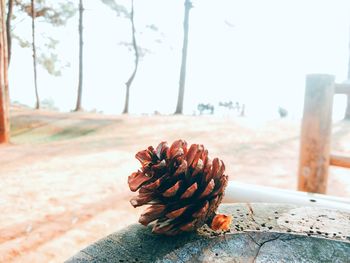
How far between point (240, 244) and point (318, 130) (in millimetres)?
1748

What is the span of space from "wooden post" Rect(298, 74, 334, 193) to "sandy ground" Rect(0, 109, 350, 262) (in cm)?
132

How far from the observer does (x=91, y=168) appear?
404 centimetres

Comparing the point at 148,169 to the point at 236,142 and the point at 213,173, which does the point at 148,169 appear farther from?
the point at 236,142

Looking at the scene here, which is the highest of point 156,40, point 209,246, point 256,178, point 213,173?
point 156,40

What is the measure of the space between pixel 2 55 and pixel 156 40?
7.13 m

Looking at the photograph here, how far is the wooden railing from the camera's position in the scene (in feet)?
7.15

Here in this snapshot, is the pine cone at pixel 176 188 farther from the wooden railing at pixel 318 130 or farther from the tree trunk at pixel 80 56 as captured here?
the tree trunk at pixel 80 56

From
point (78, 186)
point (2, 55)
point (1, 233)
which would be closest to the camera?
point (1, 233)

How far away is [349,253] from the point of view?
0.67 metres

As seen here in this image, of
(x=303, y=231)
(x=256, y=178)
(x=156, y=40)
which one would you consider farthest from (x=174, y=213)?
(x=156, y=40)

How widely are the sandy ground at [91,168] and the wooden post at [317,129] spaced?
1.32 meters

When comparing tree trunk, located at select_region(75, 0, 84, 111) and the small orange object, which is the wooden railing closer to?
the small orange object

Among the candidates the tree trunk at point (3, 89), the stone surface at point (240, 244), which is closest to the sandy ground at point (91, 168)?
the tree trunk at point (3, 89)

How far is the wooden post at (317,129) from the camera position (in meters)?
2.18
